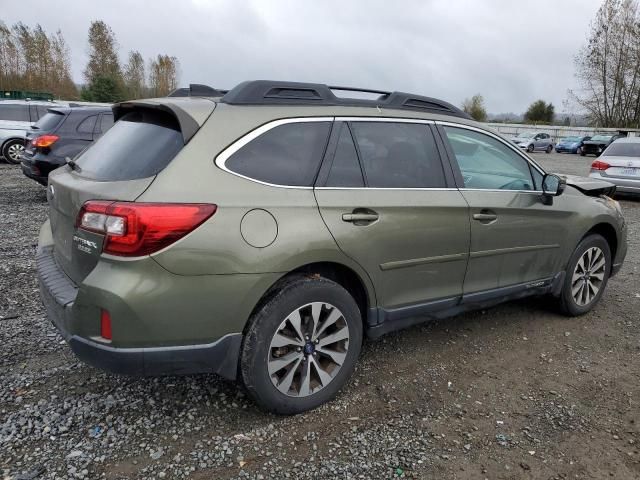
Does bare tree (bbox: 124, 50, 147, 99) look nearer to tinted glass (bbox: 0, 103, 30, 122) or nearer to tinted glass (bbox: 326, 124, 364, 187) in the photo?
tinted glass (bbox: 0, 103, 30, 122)

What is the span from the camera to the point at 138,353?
2.38 metres

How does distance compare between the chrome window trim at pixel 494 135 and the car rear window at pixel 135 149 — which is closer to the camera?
the car rear window at pixel 135 149

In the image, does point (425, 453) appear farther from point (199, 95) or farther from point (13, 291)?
point (13, 291)

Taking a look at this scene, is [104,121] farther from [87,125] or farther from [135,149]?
[135,149]

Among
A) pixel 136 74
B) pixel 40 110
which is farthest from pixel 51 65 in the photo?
pixel 40 110

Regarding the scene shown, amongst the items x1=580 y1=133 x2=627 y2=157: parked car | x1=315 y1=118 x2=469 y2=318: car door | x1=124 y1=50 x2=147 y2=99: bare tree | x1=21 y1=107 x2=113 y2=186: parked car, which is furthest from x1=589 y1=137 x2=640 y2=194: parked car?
x1=124 y1=50 x2=147 y2=99: bare tree

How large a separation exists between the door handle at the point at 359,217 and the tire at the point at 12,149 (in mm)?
14705

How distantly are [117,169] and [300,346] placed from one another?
1.34m

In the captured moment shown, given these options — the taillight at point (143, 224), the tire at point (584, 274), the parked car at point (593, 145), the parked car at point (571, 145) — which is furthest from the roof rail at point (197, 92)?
the parked car at point (571, 145)

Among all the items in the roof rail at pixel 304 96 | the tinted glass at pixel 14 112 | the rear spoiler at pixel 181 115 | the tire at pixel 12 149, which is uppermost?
the roof rail at pixel 304 96

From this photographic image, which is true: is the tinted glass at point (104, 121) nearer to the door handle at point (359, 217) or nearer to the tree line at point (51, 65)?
the door handle at point (359, 217)

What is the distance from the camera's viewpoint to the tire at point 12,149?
14547 millimetres

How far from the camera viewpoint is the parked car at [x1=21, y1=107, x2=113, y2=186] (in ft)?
27.9

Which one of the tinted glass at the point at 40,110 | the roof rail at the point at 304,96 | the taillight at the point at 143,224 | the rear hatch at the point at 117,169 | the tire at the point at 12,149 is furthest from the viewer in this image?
the tinted glass at the point at 40,110
